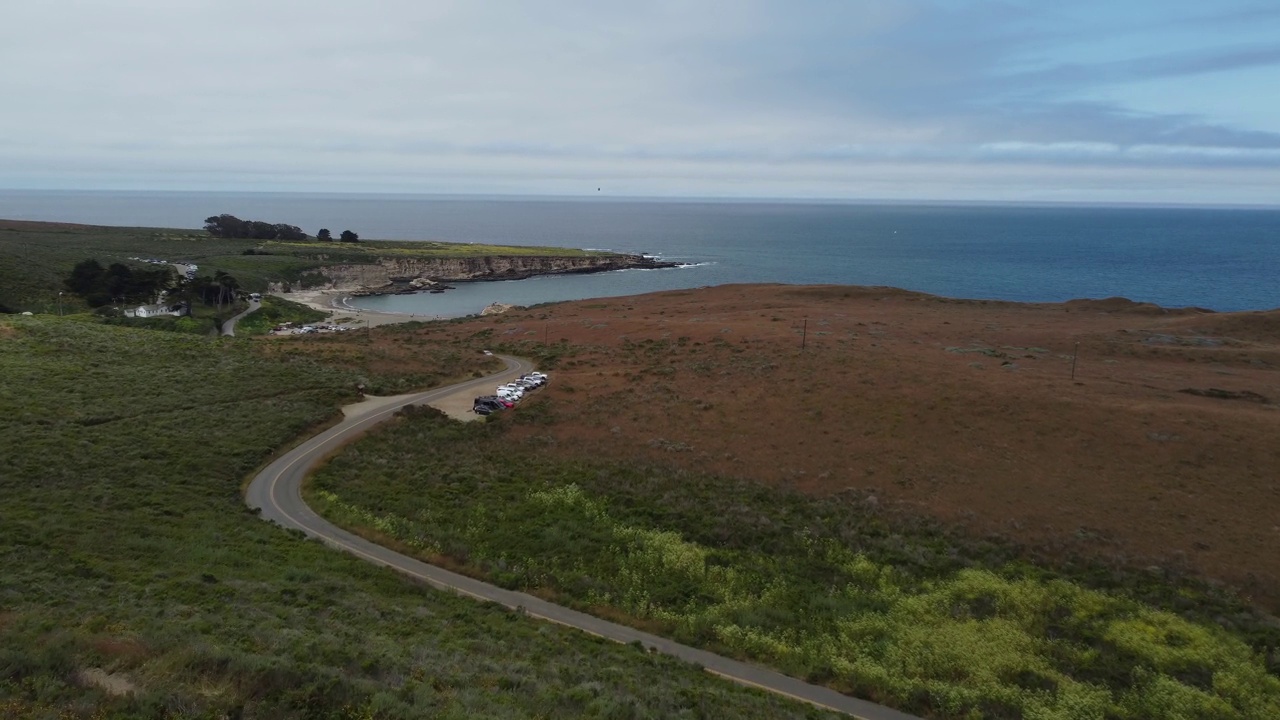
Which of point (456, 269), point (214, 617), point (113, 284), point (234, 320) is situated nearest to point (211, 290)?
point (234, 320)

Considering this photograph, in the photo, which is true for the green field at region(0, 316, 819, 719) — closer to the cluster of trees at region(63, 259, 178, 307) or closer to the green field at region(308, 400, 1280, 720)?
the green field at region(308, 400, 1280, 720)

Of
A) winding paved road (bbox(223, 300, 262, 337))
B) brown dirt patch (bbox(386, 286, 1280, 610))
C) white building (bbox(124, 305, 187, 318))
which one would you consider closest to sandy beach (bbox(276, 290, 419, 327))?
winding paved road (bbox(223, 300, 262, 337))

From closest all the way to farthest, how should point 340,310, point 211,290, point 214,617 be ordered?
point 214,617 < point 211,290 < point 340,310

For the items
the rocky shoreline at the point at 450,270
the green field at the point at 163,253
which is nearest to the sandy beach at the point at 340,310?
the green field at the point at 163,253

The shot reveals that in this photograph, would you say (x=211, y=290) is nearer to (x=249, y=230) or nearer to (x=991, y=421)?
(x=991, y=421)

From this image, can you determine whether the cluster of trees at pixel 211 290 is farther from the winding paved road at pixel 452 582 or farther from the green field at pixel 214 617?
the winding paved road at pixel 452 582

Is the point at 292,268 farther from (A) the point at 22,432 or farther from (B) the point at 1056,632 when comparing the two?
(B) the point at 1056,632

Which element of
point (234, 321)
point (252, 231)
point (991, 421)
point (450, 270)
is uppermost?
point (252, 231)
